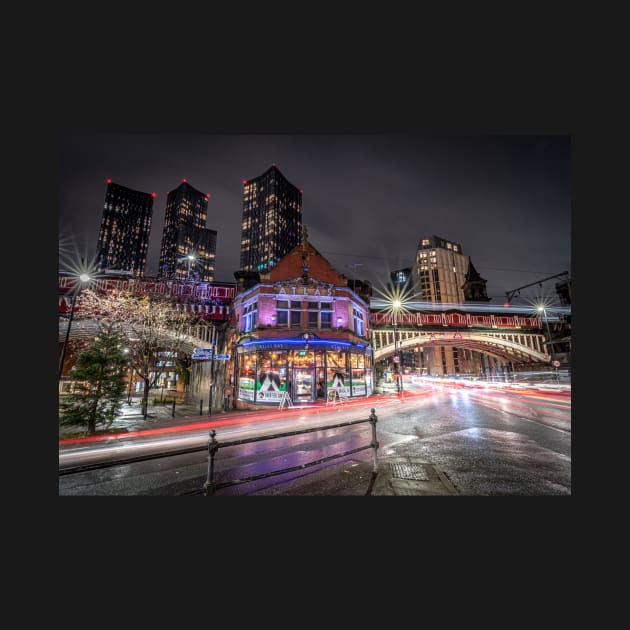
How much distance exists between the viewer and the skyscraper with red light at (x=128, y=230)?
14375cm

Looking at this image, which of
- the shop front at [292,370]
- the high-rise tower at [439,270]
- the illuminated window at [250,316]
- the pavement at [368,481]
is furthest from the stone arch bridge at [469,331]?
the high-rise tower at [439,270]

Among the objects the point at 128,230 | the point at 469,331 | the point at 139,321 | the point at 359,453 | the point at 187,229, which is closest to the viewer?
the point at 359,453

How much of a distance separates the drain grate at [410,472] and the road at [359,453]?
0.49 m

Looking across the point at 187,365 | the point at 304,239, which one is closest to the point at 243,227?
the point at 187,365

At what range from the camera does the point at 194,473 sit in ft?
20.0

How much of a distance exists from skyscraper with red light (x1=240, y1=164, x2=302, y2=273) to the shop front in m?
112

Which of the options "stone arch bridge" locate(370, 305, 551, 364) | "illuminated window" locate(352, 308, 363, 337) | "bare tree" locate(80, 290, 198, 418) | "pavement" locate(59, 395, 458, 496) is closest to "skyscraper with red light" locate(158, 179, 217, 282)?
"stone arch bridge" locate(370, 305, 551, 364)

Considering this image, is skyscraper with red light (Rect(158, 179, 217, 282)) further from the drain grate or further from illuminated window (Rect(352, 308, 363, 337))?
the drain grate

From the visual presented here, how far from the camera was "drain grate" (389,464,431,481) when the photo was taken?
5516 millimetres

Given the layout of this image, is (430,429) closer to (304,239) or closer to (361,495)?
(361,495)

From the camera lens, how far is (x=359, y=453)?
7285 millimetres

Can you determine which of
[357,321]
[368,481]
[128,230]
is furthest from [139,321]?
[128,230]

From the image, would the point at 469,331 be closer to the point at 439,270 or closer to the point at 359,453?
the point at 359,453

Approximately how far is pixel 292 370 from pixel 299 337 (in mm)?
2229
